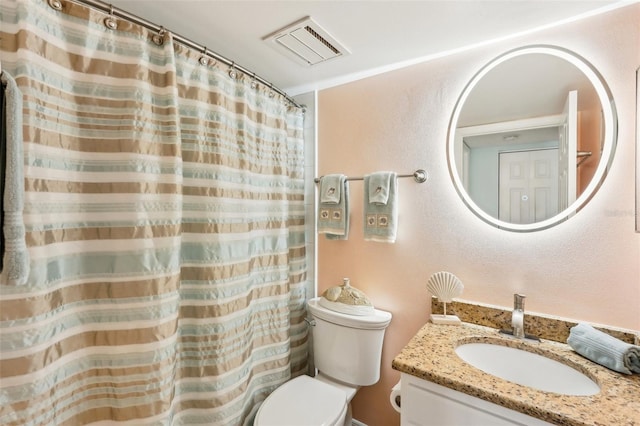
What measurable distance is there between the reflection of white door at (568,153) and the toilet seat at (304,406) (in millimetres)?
1303

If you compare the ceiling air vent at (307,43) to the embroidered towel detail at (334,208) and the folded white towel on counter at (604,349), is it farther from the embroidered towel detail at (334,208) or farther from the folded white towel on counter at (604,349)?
the folded white towel on counter at (604,349)

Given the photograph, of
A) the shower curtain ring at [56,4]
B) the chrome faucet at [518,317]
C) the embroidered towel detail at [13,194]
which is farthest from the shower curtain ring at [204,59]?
the chrome faucet at [518,317]

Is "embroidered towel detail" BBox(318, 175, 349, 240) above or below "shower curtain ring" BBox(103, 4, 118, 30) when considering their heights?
below

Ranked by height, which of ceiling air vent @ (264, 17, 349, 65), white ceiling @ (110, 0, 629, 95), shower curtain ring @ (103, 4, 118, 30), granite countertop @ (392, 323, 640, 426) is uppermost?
white ceiling @ (110, 0, 629, 95)

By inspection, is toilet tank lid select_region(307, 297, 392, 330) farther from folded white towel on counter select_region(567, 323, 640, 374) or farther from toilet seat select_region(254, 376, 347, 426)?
folded white towel on counter select_region(567, 323, 640, 374)

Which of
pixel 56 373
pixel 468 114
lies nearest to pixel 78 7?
pixel 56 373

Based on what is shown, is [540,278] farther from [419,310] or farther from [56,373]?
[56,373]

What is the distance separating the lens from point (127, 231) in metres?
0.96

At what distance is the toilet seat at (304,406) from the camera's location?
1.18 meters

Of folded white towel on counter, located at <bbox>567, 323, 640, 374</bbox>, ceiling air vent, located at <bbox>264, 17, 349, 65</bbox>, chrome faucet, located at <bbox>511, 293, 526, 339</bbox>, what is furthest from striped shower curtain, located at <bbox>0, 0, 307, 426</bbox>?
folded white towel on counter, located at <bbox>567, 323, 640, 374</bbox>

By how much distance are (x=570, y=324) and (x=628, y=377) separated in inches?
9.9

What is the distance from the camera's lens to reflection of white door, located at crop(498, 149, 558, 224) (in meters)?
1.18

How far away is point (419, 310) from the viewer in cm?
146

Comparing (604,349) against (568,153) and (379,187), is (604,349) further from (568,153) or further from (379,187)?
Answer: (379,187)
